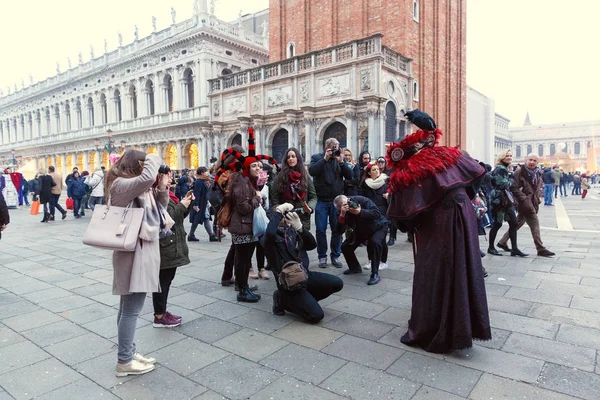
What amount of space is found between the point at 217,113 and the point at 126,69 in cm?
1754

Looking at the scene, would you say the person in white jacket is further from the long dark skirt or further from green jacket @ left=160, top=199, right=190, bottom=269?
the long dark skirt

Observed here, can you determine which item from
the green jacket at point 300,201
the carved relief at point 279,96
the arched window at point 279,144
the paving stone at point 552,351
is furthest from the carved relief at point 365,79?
the paving stone at point 552,351

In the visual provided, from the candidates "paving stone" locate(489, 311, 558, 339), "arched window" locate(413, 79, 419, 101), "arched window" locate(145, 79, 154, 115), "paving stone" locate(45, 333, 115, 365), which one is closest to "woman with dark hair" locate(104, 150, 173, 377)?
"paving stone" locate(45, 333, 115, 365)

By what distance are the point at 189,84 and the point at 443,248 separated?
1307 inches

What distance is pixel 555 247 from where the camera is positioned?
826 cm

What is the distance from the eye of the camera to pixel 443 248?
11.4ft

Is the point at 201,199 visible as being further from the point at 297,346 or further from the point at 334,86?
the point at 334,86

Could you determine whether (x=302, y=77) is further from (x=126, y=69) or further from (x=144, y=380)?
(x=126, y=69)

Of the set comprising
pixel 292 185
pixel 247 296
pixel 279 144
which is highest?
pixel 279 144

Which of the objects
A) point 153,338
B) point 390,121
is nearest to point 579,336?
point 153,338

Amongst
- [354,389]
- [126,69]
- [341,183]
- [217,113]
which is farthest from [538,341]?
[126,69]

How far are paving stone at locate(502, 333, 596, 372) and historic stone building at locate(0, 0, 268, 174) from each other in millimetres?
24402

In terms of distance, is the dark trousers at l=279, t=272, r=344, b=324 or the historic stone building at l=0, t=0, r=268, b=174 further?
the historic stone building at l=0, t=0, r=268, b=174

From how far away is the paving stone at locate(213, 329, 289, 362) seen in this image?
353cm
